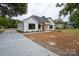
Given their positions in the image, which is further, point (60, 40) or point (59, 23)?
point (59, 23)

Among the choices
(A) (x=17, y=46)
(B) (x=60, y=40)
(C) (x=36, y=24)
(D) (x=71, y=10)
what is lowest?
(A) (x=17, y=46)

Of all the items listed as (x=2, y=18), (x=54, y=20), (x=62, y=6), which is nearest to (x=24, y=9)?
(x=2, y=18)

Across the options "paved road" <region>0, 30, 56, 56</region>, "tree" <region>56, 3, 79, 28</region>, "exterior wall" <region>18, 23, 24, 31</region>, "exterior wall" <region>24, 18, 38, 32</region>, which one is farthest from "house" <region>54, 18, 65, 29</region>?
"exterior wall" <region>18, 23, 24, 31</region>

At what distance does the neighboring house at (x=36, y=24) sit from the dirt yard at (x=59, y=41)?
0.46 feet

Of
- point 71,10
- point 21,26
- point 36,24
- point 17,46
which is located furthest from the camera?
point 36,24

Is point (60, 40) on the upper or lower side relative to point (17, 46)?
upper

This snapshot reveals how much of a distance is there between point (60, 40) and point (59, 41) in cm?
3

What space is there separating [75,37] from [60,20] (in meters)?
0.45

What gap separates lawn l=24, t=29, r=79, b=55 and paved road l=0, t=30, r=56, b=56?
12 centimetres

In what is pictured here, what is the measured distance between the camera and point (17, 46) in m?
2.71

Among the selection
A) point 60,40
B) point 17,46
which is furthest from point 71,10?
point 17,46

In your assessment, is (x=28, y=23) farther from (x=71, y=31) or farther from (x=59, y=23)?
(x=71, y=31)

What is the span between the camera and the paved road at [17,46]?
2504mm

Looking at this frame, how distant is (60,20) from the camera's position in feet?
9.29
